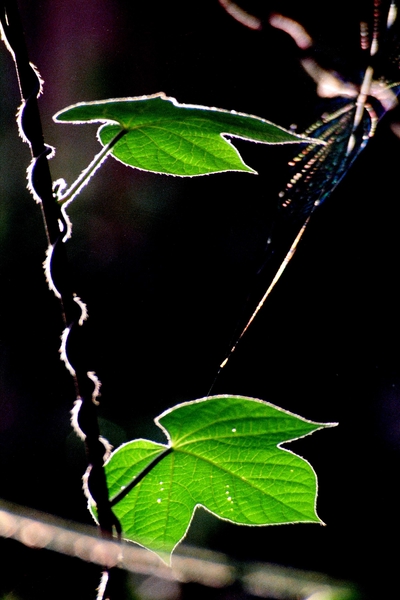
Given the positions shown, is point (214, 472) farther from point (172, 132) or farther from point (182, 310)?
point (182, 310)

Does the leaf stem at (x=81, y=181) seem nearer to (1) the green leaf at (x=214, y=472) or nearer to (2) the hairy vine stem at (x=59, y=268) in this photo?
(2) the hairy vine stem at (x=59, y=268)

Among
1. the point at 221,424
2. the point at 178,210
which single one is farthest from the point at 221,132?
the point at 178,210

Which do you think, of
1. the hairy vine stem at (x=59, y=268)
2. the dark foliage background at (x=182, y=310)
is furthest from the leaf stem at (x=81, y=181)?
the dark foliage background at (x=182, y=310)

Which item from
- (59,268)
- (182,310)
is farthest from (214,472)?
(182,310)

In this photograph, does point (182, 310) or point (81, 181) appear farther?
point (182, 310)

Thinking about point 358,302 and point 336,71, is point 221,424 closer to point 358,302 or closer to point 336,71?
point 336,71

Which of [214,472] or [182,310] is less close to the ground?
[214,472]
